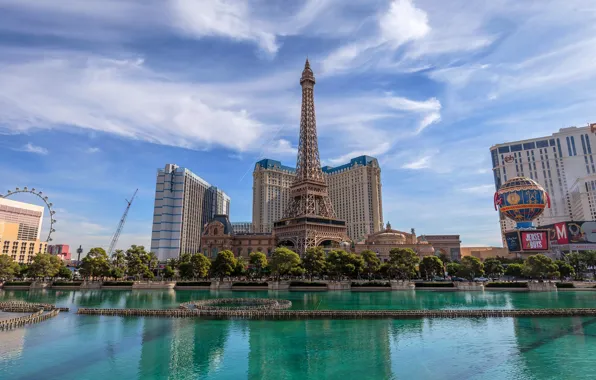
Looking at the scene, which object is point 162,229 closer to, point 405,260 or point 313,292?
point 313,292

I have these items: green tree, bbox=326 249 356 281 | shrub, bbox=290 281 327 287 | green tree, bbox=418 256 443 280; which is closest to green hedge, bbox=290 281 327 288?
shrub, bbox=290 281 327 287

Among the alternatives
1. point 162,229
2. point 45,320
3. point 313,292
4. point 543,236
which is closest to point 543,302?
point 313,292

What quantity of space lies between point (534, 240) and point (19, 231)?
233m

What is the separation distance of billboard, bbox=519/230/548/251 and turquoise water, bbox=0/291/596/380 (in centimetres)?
8230

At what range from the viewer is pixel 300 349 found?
33.9m

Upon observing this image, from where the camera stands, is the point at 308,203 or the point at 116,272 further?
the point at 308,203

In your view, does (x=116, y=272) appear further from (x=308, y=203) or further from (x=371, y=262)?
(x=371, y=262)

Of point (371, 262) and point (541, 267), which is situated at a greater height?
point (371, 262)

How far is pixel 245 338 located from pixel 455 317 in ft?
93.8

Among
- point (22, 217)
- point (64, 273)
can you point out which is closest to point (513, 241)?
point (64, 273)

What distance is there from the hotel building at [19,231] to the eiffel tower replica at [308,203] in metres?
131

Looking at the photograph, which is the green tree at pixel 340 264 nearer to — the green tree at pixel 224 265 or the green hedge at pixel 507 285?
the green tree at pixel 224 265

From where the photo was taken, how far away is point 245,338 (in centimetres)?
3828

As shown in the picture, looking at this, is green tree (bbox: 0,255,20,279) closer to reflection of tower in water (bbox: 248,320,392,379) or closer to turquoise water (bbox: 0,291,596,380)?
turquoise water (bbox: 0,291,596,380)
